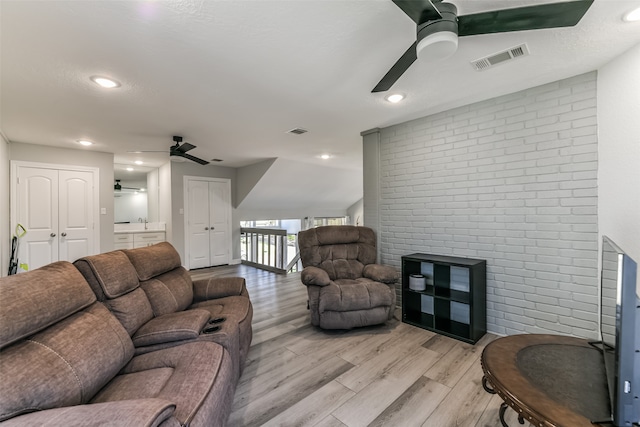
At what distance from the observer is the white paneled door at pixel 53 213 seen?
4.14 meters

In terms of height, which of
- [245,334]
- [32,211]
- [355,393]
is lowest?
[355,393]

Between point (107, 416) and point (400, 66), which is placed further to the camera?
point (400, 66)

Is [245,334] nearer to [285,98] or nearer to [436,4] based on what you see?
[285,98]

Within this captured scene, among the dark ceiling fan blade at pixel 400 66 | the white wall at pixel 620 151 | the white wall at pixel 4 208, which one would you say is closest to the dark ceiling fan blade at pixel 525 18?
the dark ceiling fan blade at pixel 400 66

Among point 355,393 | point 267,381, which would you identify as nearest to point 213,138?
point 267,381

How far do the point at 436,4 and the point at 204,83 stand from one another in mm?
1863

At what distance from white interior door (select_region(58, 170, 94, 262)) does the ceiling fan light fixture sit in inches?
224

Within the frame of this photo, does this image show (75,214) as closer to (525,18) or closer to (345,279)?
(345,279)

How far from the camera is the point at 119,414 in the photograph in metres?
0.85

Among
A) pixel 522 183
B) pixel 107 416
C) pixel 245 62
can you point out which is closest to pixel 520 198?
pixel 522 183

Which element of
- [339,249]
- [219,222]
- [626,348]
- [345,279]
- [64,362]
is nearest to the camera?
[626,348]

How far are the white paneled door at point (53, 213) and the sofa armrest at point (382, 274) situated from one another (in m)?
4.90

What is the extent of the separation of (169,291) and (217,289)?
1.56 feet

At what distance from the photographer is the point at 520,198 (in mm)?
2568
